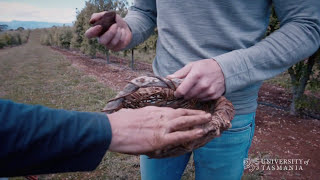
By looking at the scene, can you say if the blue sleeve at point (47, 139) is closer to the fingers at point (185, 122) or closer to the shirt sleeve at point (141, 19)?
the fingers at point (185, 122)

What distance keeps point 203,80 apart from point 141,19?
0.91 metres

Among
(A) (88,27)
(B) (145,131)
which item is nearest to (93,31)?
(B) (145,131)

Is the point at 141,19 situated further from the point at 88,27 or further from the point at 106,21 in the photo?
the point at 88,27

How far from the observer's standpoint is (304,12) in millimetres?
1146

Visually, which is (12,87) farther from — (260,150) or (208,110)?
(208,110)

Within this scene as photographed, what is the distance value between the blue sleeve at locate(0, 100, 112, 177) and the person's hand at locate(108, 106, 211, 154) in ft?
0.13

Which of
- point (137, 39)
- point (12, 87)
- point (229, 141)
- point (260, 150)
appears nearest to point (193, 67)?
point (229, 141)

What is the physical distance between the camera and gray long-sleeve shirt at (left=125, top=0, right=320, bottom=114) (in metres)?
1.14

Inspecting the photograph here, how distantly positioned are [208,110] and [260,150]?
363 cm

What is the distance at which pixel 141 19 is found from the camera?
177 centimetres

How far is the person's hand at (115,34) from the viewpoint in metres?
1.39

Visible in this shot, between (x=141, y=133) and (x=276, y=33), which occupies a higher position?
(x=276, y=33)

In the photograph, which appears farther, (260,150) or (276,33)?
(260,150)

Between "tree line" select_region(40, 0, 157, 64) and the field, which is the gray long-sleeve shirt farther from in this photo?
"tree line" select_region(40, 0, 157, 64)
